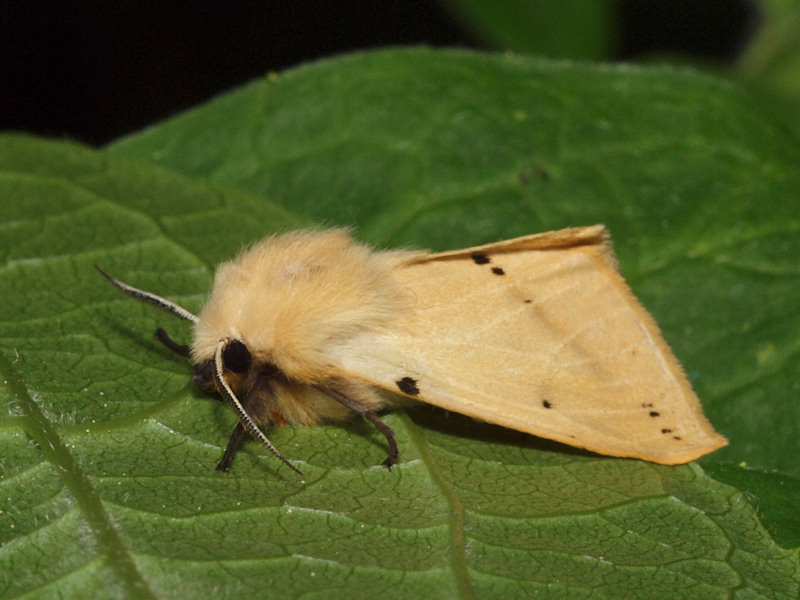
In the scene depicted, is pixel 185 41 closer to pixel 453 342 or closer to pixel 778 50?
pixel 778 50

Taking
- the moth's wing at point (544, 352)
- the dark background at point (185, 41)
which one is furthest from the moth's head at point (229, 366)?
the dark background at point (185, 41)

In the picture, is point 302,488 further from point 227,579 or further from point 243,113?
point 243,113

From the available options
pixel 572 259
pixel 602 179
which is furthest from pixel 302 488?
pixel 602 179

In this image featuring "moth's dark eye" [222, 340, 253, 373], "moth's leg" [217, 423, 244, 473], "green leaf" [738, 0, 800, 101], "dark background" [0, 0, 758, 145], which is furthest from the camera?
"dark background" [0, 0, 758, 145]

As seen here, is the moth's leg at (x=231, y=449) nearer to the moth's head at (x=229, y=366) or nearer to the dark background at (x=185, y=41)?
the moth's head at (x=229, y=366)

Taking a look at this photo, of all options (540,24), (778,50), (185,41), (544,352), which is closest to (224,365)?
(544,352)

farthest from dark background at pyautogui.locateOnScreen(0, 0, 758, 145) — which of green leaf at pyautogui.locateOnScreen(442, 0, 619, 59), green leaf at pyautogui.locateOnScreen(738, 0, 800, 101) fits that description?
green leaf at pyautogui.locateOnScreen(738, 0, 800, 101)

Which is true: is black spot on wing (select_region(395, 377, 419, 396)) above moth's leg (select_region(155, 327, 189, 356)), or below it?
above

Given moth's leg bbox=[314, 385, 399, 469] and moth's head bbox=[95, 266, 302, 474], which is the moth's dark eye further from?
moth's leg bbox=[314, 385, 399, 469]
